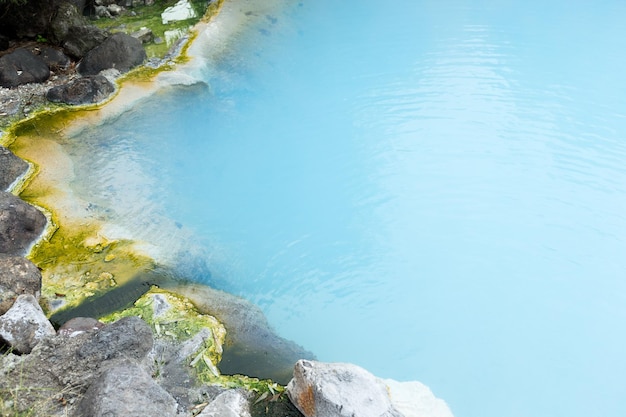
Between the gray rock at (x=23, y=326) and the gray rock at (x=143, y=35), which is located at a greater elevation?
the gray rock at (x=143, y=35)

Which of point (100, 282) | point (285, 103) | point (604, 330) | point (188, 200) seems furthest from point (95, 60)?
point (604, 330)

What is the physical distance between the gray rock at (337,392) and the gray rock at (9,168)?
3.40m

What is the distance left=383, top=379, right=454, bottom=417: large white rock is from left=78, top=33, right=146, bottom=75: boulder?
5.10 meters

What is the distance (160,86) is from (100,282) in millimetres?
3037

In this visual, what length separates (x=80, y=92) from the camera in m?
6.02

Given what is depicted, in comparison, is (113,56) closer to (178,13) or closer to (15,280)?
(178,13)

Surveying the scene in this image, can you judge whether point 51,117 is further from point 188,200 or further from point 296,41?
point 296,41

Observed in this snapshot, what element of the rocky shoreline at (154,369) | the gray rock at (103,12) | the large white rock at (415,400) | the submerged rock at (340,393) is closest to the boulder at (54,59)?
the gray rock at (103,12)

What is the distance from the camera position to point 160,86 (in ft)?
20.6

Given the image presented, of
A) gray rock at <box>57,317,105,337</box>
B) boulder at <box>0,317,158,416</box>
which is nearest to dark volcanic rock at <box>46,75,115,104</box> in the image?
gray rock at <box>57,317,105,337</box>

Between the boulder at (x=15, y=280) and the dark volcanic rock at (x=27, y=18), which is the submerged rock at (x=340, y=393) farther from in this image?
the dark volcanic rock at (x=27, y=18)

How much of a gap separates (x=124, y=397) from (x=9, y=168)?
3.31 metres

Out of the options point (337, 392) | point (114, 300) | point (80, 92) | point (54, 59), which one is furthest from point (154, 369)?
point (54, 59)

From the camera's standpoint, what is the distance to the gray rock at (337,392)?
279 cm
